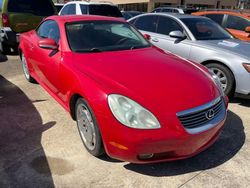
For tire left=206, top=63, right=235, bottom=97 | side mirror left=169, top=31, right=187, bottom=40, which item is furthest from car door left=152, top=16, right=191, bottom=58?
tire left=206, top=63, right=235, bottom=97

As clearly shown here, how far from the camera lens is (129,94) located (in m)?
2.87

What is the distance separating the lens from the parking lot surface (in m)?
2.93

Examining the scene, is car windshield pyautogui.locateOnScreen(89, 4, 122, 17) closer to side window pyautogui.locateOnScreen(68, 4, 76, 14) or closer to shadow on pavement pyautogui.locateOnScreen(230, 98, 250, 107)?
side window pyautogui.locateOnScreen(68, 4, 76, 14)

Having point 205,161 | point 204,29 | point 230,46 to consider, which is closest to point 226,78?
point 230,46

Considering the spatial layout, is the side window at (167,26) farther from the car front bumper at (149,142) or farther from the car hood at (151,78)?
the car front bumper at (149,142)

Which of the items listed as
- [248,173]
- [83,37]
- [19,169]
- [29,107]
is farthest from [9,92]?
[248,173]

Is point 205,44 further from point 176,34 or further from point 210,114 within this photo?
point 210,114

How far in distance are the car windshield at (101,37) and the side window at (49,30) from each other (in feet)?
0.75

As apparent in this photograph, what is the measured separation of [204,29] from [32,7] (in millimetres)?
5190

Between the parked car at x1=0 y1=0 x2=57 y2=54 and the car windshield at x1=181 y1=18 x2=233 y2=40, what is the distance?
15.1 feet

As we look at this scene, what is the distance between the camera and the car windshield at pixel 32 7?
8.21 metres

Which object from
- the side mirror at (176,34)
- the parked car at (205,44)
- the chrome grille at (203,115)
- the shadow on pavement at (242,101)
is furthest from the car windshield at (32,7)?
the chrome grille at (203,115)

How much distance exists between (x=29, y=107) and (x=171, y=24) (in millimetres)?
3417

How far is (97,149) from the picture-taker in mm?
3127
